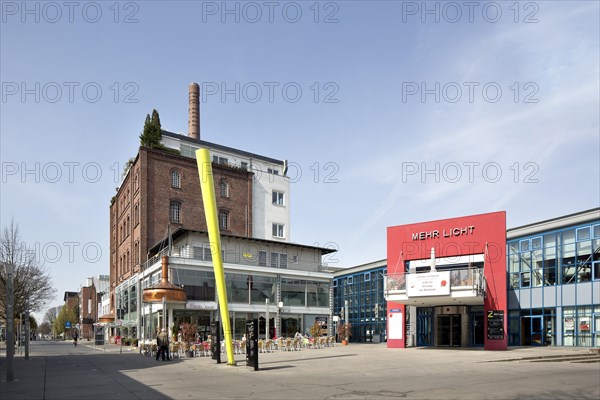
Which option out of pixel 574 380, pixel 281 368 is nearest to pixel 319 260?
pixel 281 368

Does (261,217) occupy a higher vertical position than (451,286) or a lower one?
higher

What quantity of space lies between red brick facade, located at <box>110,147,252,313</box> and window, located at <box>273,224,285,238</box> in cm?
336

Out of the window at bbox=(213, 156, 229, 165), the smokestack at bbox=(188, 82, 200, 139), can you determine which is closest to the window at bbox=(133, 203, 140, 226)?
the window at bbox=(213, 156, 229, 165)

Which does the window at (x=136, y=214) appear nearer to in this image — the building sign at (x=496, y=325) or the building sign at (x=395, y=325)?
the building sign at (x=395, y=325)

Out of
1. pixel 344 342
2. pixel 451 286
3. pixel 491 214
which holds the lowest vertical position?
pixel 344 342

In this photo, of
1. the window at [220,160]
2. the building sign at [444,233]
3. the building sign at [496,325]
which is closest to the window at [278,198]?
the window at [220,160]

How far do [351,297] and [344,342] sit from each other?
12553mm

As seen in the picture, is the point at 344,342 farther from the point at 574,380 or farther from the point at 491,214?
the point at 574,380

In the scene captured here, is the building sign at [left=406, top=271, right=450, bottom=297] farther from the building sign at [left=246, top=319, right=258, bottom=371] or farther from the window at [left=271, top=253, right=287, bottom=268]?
the window at [left=271, top=253, right=287, bottom=268]

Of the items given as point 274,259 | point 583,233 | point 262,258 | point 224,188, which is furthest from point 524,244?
point 224,188

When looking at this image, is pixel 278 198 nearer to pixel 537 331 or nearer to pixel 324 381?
pixel 537 331

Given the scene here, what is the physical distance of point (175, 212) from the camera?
184 feet

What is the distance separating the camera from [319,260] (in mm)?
53938

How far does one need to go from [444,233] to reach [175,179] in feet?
94.4
